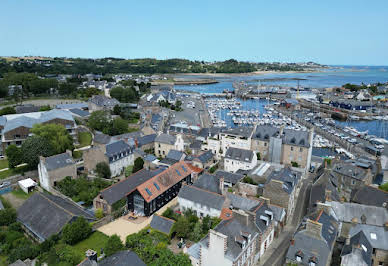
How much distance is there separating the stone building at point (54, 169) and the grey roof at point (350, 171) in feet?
129

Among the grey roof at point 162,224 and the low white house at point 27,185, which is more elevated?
the grey roof at point 162,224

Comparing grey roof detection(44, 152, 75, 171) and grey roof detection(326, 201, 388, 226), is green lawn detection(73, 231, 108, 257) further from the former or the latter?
grey roof detection(326, 201, 388, 226)

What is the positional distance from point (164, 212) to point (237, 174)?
1309 centimetres

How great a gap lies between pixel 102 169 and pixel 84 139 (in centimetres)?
2165

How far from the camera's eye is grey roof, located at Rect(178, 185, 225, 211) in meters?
28.9

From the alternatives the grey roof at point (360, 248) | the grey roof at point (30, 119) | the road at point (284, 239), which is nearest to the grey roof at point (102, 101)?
the grey roof at point (30, 119)

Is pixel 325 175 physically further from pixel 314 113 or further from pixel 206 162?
pixel 314 113

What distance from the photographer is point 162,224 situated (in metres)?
27.6

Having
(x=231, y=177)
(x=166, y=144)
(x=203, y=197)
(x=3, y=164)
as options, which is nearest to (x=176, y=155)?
(x=166, y=144)

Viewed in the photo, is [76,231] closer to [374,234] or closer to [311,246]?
[311,246]

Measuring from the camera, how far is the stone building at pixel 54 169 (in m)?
37.5

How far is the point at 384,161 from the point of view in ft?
132

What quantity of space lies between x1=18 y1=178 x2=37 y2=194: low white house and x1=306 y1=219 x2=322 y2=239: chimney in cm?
3864

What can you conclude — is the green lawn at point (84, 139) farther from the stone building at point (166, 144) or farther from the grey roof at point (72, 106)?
the grey roof at point (72, 106)
